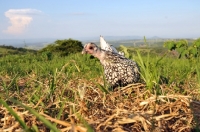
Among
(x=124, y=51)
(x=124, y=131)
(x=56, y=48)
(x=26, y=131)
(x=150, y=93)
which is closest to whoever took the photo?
(x=26, y=131)

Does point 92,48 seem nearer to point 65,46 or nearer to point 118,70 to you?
point 118,70

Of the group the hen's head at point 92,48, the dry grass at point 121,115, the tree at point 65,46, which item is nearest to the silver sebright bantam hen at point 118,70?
the hen's head at point 92,48

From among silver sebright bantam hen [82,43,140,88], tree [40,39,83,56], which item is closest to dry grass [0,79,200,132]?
silver sebright bantam hen [82,43,140,88]

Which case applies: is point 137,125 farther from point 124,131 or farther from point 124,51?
point 124,51

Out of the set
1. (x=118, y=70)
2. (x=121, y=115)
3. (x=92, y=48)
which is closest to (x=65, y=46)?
(x=92, y=48)

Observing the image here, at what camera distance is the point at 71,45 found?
64.7 feet

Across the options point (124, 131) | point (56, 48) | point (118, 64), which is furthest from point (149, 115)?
point (56, 48)

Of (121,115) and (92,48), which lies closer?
(121,115)

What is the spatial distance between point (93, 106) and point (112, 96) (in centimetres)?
27

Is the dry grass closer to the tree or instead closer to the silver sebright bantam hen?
the silver sebright bantam hen

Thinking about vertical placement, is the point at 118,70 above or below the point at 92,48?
below

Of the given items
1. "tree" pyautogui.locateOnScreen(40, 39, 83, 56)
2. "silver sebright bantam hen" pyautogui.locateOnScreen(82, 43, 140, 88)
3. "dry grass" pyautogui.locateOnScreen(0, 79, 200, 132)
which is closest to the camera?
"dry grass" pyautogui.locateOnScreen(0, 79, 200, 132)

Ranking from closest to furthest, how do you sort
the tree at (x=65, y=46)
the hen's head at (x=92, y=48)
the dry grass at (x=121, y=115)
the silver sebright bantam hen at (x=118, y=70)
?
the dry grass at (x=121, y=115) < the silver sebright bantam hen at (x=118, y=70) < the hen's head at (x=92, y=48) < the tree at (x=65, y=46)

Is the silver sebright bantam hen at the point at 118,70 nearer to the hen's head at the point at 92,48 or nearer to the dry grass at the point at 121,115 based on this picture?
the hen's head at the point at 92,48
